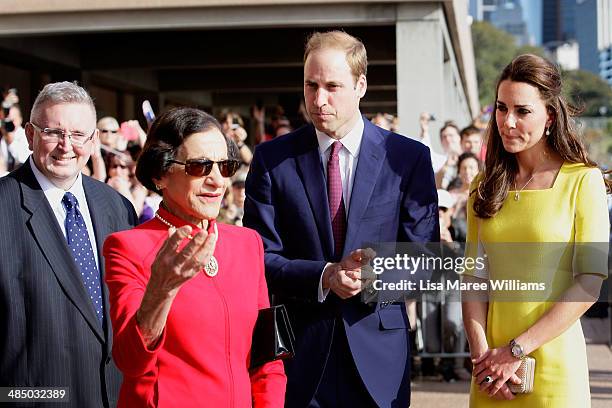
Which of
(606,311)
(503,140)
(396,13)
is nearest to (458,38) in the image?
(396,13)

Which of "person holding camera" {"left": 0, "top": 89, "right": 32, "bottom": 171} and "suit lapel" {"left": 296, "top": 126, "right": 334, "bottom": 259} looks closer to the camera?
"suit lapel" {"left": 296, "top": 126, "right": 334, "bottom": 259}

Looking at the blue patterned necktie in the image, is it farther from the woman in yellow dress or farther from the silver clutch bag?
the silver clutch bag

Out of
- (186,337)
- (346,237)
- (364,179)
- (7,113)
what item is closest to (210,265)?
(186,337)

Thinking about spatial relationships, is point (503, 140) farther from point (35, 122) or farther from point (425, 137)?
point (425, 137)

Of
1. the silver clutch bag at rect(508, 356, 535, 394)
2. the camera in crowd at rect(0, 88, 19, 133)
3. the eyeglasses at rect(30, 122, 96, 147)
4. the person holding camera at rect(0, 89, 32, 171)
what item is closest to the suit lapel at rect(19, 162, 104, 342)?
the eyeglasses at rect(30, 122, 96, 147)

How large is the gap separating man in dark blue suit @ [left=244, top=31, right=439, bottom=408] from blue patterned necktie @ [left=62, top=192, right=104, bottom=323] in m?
0.67

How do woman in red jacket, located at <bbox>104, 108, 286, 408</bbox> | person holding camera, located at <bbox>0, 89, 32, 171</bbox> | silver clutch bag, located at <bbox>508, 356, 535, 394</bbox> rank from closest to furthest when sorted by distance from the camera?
woman in red jacket, located at <bbox>104, 108, 286, 408</bbox> → silver clutch bag, located at <bbox>508, 356, 535, 394</bbox> → person holding camera, located at <bbox>0, 89, 32, 171</bbox>

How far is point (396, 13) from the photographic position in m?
15.0

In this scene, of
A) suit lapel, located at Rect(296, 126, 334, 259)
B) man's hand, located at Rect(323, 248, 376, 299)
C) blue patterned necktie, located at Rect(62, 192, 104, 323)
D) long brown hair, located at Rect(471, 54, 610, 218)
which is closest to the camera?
man's hand, located at Rect(323, 248, 376, 299)

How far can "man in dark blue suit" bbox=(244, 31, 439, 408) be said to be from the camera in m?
4.11

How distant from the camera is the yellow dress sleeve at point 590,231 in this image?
3.91 m

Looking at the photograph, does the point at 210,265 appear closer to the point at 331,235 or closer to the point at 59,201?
the point at 331,235

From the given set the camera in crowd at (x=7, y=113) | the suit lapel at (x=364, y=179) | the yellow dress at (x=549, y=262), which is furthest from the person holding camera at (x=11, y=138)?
the yellow dress at (x=549, y=262)

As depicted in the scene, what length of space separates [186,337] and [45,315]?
3.83ft
